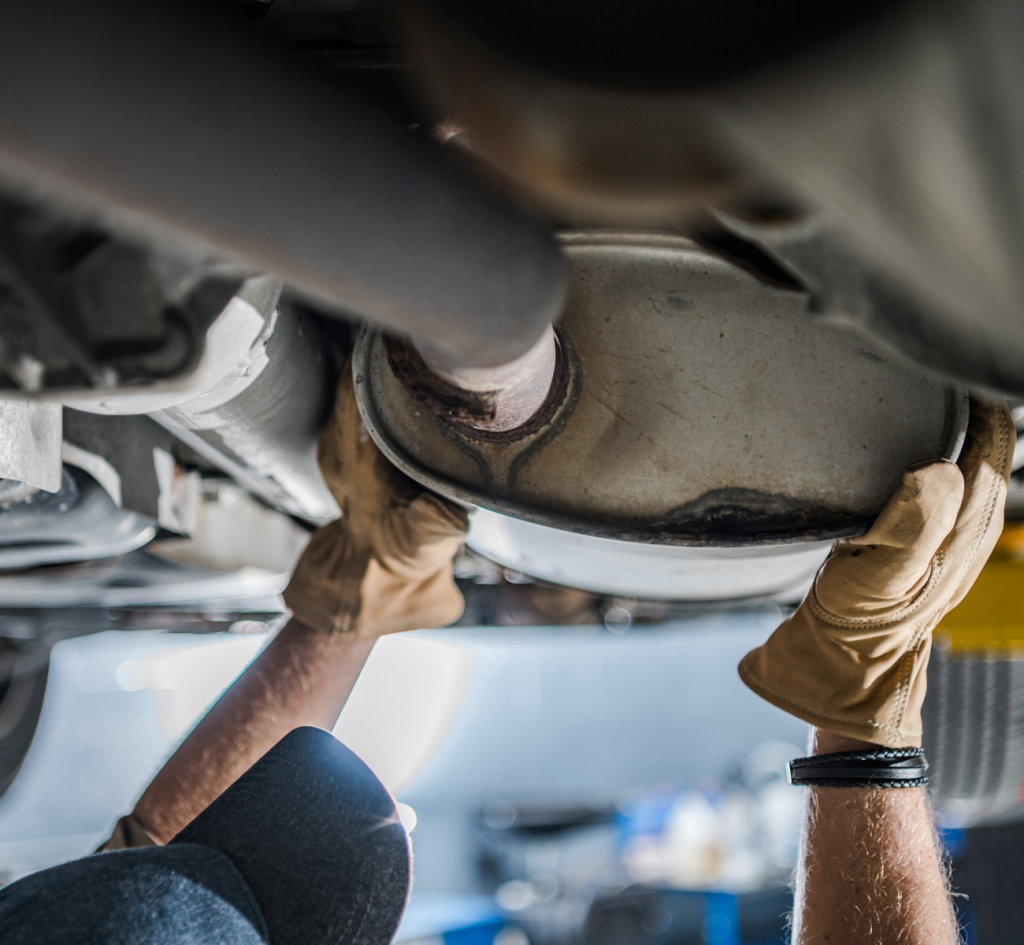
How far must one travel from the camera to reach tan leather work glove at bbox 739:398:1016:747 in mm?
576

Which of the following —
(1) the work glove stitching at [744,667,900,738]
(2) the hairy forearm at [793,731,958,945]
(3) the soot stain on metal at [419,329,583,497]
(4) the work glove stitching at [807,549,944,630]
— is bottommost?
(2) the hairy forearm at [793,731,958,945]

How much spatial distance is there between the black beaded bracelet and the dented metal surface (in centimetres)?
25

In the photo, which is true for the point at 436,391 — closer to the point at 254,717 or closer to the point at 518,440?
the point at 518,440

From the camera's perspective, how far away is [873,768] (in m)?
0.68

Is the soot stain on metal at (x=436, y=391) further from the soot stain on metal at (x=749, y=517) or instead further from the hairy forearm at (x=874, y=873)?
the hairy forearm at (x=874, y=873)

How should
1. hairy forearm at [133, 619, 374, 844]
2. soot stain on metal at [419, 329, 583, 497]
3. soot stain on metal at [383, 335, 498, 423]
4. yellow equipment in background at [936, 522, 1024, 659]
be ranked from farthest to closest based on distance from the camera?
1. yellow equipment in background at [936, 522, 1024, 659]
2. hairy forearm at [133, 619, 374, 844]
3. soot stain on metal at [419, 329, 583, 497]
4. soot stain on metal at [383, 335, 498, 423]

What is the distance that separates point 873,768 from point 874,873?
91mm

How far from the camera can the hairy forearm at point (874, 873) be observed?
67cm

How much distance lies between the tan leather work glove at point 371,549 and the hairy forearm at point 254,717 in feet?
0.15

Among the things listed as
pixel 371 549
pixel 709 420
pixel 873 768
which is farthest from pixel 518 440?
pixel 873 768

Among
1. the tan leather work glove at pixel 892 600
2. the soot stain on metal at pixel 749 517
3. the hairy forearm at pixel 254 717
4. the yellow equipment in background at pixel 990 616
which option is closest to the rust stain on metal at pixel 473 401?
the soot stain on metal at pixel 749 517

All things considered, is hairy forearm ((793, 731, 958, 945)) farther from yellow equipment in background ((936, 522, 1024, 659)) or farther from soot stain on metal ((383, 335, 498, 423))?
soot stain on metal ((383, 335, 498, 423))

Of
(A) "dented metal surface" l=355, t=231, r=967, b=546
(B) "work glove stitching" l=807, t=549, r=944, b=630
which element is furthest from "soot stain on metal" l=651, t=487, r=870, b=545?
(B) "work glove stitching" l=807, t=549, r=944, b=630

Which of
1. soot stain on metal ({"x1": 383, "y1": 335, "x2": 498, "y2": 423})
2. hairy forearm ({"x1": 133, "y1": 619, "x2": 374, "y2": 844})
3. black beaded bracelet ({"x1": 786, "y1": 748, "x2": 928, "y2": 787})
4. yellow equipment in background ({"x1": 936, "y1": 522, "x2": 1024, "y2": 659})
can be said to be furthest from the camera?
yellow equipment in background ({"x1": 936, "y1": 522, "x2": 1024, "y2": 659})
